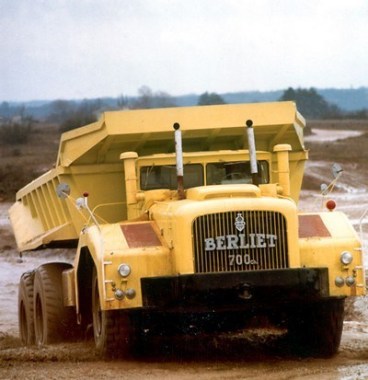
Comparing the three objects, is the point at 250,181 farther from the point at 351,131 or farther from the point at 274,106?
the point at 351,131

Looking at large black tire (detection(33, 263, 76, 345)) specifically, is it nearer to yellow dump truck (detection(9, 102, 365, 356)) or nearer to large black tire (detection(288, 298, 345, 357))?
yellow dump truck (detection(9, 102, 365, 356))

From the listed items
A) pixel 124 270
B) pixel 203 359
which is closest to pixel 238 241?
pixel 124 270

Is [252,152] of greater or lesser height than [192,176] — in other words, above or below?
above

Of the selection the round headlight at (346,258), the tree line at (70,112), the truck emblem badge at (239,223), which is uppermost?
the truck emblem badge at (239,223)

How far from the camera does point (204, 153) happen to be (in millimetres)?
15719

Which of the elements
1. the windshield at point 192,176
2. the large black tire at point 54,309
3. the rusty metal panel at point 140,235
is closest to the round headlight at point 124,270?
the rusty metal panel at point 140,235

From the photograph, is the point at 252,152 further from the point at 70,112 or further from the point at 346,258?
the point at 70,112

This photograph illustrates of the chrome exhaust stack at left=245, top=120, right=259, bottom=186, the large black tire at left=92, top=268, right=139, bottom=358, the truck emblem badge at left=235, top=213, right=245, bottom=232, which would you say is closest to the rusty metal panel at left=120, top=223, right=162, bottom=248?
the large black tire at left=92, top=268, right=139, bottom=358

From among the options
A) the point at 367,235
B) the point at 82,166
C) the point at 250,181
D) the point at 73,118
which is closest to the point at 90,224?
the point at 82,166

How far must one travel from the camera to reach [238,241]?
534 inches

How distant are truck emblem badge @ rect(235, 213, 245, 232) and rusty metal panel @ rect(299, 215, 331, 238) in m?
0.83

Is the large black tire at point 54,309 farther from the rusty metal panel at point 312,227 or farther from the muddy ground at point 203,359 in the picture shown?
the rusty metal panel at point 312,227

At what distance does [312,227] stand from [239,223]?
1.11 metres

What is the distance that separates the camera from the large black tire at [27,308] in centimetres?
1769
